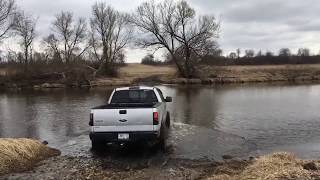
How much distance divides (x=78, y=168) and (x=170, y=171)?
2.19 m

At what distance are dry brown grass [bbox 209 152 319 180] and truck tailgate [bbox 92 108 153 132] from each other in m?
2.97

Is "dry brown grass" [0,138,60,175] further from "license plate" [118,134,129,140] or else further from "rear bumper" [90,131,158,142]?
"license plate" [118,134,129,140]

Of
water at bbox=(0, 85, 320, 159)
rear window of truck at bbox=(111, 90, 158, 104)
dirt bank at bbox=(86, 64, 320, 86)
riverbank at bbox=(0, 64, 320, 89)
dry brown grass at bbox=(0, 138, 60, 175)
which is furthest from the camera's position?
dirt bank at bbox=(86, 64, 320, 86)

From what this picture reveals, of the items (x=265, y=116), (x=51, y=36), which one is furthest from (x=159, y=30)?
(x=265, y=116)

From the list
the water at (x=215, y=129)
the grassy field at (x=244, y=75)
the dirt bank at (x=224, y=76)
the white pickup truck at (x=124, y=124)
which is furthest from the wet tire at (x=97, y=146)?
the grassy field at (x=244, y=75)

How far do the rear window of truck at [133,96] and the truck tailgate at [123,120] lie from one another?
2.71 metres

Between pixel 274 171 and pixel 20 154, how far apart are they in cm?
623

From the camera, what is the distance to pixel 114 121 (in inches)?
464

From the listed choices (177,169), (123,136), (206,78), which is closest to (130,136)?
(123,136)

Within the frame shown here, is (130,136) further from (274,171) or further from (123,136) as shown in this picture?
(274,171)

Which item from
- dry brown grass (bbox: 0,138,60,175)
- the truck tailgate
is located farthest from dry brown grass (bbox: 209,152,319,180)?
dry brown grass (bbox: 0,138,60,175)

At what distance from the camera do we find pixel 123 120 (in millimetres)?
11766

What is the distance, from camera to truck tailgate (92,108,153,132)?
11.7 metres

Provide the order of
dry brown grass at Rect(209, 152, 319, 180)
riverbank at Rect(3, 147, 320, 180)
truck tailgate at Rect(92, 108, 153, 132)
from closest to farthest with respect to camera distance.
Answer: dry brown grass at Rect(209, 152, 319, 180)
riverbank at Rect(3, 147, 320, 180)
truck tailgate at Rect(92, 108, 153, 132)
